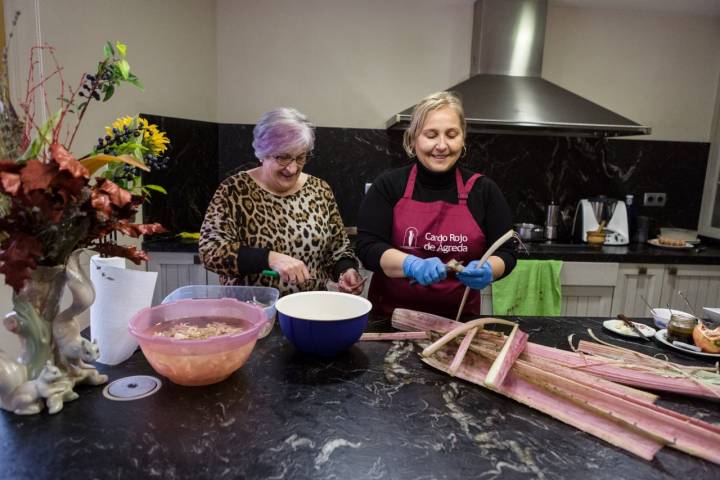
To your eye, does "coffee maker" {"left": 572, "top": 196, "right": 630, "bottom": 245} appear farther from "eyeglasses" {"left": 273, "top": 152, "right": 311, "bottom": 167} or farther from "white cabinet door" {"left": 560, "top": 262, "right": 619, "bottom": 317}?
"eyeglasses" {"left": 273, "top": 152, "right": 311, "bottom": 167}

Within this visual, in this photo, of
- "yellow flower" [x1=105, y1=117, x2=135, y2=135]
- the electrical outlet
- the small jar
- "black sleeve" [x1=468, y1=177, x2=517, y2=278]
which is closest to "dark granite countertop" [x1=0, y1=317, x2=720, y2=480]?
the small jar

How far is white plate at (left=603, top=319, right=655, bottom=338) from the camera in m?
1.27

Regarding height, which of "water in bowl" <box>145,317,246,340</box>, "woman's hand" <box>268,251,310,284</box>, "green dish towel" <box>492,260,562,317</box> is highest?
"woman's hand" <box>268,251,310,284</box>

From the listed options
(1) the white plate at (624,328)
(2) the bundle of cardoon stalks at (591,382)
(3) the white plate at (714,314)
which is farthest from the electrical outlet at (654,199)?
(2) the bundle of cardoon stalks at (591,382)

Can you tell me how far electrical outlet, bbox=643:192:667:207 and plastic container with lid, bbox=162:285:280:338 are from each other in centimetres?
313

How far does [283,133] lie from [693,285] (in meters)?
2.70

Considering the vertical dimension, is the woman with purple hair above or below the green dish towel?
above

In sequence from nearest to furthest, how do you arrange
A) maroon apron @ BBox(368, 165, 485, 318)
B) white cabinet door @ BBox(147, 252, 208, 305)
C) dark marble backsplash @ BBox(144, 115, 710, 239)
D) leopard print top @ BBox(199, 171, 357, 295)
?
1. leopard print top @ BBox(199, 171, 357, 295)
2. maroon apron @ BBox(368, 165, 485, 318)
3. white cabinet door @ BBox(147, 252, 208, 305)
4. dark marble backsplash @ BBox(144, 115, 710, 239)

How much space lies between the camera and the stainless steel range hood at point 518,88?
2496 millimetres

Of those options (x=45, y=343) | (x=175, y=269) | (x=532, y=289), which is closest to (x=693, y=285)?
(x=532, y=289)

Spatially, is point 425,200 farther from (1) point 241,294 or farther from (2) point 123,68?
(2) point 123,68

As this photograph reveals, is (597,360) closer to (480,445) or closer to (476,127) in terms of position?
(480,445)

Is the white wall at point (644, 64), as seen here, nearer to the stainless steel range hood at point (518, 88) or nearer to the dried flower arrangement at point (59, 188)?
the stainless steel range hood at point (518, 88)

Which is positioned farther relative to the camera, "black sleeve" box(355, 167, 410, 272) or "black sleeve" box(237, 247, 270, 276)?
"black sleeve" box(355, 167, 410, 272)
